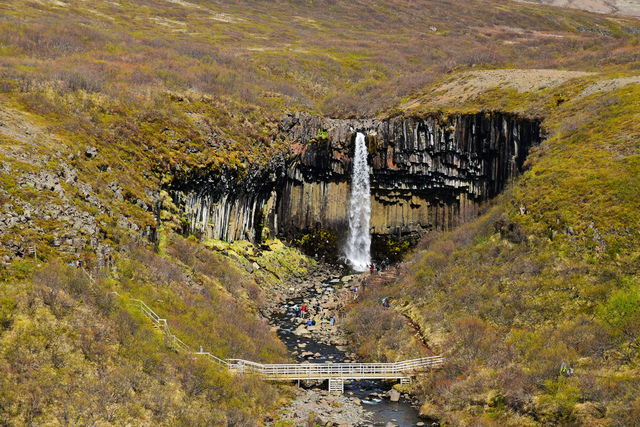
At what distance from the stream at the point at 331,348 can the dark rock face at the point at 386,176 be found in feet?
35.9

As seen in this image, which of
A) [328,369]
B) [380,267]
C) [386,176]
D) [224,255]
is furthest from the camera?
[386,176]

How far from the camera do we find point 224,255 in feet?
153

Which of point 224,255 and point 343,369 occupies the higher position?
point 224,255

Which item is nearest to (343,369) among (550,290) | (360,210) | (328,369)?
(328,369)

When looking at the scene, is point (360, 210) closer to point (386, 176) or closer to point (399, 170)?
point (386, 176)

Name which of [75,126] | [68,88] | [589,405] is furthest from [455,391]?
[68,88]

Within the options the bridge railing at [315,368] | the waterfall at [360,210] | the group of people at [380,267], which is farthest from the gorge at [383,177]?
the bridge railing at [315,368]

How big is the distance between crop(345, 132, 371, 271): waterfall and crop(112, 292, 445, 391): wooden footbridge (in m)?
30.9

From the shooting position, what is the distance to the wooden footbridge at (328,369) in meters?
26.3

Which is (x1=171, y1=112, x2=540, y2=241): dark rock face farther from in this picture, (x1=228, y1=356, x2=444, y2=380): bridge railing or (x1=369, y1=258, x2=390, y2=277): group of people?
(x1=228, y1=356, x2=444, y2=380): bridge railing

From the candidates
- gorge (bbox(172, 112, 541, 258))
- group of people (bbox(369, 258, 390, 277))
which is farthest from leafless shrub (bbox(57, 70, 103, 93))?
group of people (bbox(369, 258, 390, 277))

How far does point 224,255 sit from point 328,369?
21.1 metres

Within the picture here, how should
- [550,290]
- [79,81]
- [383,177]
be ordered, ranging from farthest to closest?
[383,177]
[79,81]
[550,290]

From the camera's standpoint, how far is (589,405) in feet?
70.1
